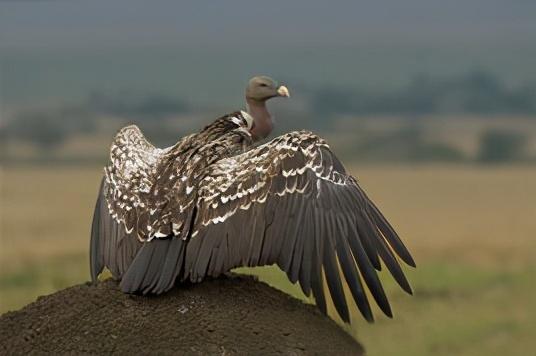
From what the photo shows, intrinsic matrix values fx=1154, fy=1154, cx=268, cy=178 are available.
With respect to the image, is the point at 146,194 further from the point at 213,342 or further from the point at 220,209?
the point at 213,342

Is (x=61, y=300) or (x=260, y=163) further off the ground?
(x=260, y=163)

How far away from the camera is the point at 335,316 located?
8961 mm

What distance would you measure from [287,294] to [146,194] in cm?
148

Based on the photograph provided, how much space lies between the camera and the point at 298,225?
899 cm

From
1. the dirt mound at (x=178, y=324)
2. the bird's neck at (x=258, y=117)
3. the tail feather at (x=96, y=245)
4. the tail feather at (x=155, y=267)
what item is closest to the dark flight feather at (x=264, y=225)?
the tail feather at (x=155, y=267)

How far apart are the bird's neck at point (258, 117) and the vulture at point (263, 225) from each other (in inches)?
39.9

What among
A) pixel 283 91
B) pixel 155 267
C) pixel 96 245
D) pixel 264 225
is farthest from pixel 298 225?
pixel 96 245

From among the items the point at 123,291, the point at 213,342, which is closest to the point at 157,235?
the point at 123,291

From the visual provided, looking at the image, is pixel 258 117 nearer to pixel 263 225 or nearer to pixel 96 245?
pixel 96 245

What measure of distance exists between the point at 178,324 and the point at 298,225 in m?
1.24

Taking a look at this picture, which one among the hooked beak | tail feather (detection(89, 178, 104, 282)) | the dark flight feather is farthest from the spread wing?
tail feather (detection(89, 178, 104, 282))

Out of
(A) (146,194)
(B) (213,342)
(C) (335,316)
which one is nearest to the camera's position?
(B) (213,342)

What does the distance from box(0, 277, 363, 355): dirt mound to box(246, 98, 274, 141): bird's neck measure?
2065 millimetres

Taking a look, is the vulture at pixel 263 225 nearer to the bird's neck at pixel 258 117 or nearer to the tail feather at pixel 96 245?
the tail feather at pixel 96 245
